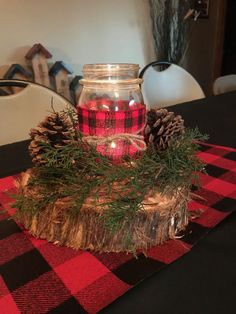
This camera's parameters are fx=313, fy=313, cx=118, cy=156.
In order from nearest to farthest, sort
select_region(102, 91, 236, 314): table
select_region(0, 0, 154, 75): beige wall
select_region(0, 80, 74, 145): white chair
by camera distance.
→ select_region(102, 91, 236, 314): table, select_region(0, 80, 74, 145): white chair, select_region(0, 0, 154, 75): beige wall

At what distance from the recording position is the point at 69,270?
1.31ft

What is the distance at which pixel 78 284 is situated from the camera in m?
0.38

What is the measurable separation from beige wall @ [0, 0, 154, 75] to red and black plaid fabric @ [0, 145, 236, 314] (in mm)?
1596

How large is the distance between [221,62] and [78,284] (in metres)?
3.35

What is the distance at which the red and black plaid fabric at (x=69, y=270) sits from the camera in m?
0.35

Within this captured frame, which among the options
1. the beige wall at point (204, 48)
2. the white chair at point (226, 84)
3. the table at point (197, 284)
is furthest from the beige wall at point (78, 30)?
the table at point (197, 284)

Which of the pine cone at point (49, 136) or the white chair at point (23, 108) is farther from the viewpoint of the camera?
the white chair at point (23, 108)

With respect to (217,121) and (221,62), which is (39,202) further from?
(221,62)

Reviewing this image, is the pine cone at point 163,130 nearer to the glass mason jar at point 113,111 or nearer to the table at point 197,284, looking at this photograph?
the glass mason jar at point 113,111

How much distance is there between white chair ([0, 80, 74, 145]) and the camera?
1.04 m

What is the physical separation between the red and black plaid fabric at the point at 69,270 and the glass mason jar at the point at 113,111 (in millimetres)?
146

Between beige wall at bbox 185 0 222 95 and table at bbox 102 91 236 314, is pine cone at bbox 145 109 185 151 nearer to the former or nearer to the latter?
table at bbox 102 91 236 314

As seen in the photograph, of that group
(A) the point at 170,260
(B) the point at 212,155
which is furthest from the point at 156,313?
(B) the point at 212,155

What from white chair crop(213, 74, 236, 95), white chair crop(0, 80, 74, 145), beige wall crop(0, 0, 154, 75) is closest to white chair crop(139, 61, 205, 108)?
white chair crop(213, 74, 236, 95)
